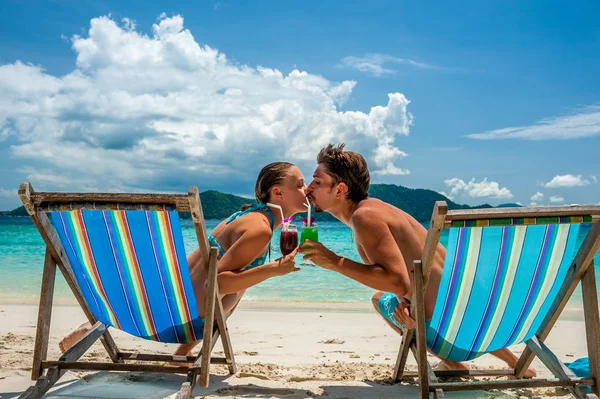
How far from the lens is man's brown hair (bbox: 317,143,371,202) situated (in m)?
3.38

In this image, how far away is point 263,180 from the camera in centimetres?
371

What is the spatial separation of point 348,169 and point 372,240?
0.59 m

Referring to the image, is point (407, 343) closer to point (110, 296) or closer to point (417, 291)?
point (417, 291)

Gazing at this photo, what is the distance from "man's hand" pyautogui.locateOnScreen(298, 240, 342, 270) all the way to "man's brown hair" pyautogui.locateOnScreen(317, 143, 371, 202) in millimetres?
542

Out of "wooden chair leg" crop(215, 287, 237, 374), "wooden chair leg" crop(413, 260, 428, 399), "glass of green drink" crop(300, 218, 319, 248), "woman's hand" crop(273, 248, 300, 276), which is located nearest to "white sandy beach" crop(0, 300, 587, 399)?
"wooden chair leg" crop(215, 287, 237, 374)

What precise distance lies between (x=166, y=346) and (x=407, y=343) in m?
2.77

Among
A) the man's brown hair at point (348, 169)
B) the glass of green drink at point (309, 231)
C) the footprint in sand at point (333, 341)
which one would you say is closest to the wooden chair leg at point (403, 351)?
the glass of green drink at point (309, 231)

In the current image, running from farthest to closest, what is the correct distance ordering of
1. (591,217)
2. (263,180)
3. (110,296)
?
(263,180), (110,296), (591,217)

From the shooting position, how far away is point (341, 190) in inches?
134

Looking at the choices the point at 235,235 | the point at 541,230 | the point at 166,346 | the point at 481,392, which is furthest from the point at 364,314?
the point at 541,230

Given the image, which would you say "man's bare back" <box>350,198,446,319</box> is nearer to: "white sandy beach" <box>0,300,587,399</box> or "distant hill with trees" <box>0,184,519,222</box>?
"white sandy beach" <box>0,300,587,399</box>

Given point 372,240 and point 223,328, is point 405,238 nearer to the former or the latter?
point 372,240

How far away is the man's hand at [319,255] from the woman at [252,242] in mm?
106

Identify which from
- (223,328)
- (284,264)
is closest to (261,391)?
(223,328)
